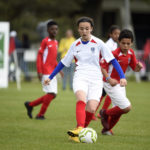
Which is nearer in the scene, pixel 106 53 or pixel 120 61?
pixel 106 53

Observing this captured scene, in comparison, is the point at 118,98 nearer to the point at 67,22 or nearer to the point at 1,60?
the point at 1,60

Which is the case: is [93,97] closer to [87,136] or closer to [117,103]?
[87,136]

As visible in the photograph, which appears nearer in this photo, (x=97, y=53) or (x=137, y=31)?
(x=97, y=53)

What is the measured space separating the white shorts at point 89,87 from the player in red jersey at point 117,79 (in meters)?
0.40

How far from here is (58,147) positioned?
734 cm

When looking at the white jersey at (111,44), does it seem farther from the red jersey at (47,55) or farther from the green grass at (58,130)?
the green grass at (58,130)

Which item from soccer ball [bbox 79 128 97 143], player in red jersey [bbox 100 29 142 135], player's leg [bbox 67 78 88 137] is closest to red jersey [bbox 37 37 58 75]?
player in red jersey [bbox 100 29 142 135]

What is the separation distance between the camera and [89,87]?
8062 mm

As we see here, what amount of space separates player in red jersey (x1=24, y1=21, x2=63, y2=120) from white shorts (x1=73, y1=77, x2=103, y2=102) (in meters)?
3.14

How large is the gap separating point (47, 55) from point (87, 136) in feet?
13.0

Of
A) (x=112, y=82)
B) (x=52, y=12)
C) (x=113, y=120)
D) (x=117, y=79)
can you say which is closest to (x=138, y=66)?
(x=117, y=79)

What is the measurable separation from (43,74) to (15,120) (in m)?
1.26

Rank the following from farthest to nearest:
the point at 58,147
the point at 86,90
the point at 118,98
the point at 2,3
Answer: the point at 2,3 < the point at 118,98 < the point at 86,90 < the point at 58,147

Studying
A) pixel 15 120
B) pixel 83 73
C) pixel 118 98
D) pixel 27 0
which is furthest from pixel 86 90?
pixel 27 0
